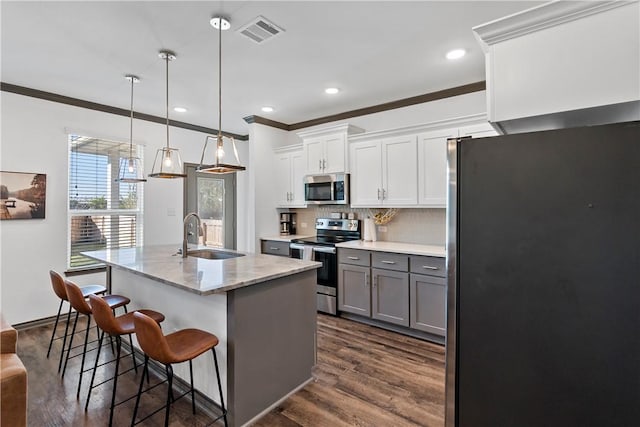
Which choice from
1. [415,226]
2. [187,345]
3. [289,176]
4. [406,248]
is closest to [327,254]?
[406,248]

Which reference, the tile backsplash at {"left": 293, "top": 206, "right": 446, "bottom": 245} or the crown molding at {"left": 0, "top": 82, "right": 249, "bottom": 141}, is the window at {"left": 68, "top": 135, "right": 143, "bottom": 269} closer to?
the crown molding at {"left": 0, "top": 82, "right": 249, "bottom": 141}

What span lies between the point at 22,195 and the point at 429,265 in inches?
180

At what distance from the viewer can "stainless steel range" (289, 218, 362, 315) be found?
4023mm

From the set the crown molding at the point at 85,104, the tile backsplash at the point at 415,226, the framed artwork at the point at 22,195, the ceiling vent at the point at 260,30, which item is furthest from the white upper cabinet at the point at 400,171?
the framed artwork at the point at 22,195

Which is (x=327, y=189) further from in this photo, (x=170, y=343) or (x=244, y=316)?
(x=170, y=343)

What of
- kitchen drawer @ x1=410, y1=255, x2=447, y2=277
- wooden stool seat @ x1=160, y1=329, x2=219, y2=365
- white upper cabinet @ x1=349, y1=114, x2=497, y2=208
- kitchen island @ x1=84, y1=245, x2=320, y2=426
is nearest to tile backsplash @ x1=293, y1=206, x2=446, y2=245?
white upper cabinet @ x1=349, y1=114, x2=497, y2=208

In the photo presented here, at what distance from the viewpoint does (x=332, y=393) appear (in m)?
2.38

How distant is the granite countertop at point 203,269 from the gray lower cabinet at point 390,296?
1317 millimetres

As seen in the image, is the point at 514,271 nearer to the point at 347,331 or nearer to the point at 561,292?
the point at 561,292

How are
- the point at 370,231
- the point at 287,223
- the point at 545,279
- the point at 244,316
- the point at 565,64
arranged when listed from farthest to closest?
the point at 287,223, the point at 370,231, the point at 244,316, the point at 565,64, the point at 545,279

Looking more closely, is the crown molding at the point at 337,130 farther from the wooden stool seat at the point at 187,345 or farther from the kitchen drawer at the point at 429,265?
the wooden stool seat at the point at 187,345

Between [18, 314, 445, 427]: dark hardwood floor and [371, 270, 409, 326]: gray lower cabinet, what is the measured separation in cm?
32

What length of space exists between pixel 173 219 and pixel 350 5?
162 inches

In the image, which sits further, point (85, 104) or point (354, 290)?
point (85, 104)
